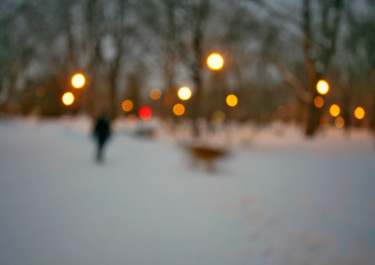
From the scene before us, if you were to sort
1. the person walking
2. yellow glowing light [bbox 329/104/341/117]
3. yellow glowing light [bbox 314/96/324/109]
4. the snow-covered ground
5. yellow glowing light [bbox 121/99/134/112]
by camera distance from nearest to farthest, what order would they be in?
1. the snow-covered ground
2. the person walking
3. yellow glowing light [bbox 329/104/341/117]
4. yellow glowing light [bbox 314/96/324/109]
5. yellow glowing light [bbox 121/99/134/112]

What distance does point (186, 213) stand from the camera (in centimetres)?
452

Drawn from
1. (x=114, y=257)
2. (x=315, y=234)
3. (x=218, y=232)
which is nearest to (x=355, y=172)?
(x=315, y=234)

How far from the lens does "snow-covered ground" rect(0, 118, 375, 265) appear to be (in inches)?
130

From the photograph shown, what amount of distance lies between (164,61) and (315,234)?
15.3 meters

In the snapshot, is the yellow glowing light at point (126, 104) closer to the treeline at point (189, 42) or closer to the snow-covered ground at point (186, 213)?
the treeline at point (189, 42)

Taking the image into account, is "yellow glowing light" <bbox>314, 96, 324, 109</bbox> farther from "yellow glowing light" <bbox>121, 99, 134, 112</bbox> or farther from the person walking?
"yellow glowing light" <bbox>121, 99, 134, 112</bbox>

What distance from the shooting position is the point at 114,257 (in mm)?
3168

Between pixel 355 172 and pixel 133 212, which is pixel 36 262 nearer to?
pixel 133 212

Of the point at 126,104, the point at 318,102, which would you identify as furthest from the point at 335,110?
the point at 126,104

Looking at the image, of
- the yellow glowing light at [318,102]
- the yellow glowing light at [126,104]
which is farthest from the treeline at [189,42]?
the yellow glowing light at [126,104]

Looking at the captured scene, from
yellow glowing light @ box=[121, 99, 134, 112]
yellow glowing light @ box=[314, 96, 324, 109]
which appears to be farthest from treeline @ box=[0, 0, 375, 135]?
yellow glowing light @ box=[121, 99, 134, 112]

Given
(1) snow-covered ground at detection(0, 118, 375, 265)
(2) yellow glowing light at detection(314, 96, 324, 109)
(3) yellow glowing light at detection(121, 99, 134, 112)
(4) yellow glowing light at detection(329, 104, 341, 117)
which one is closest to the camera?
(1) snow-covered ground at detection(0, 118, 375, 265)

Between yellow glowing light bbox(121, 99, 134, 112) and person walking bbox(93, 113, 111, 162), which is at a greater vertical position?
yellow glowing light bbox(121, 99, 134, 112)

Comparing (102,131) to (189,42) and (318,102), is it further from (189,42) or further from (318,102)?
(318,102)
